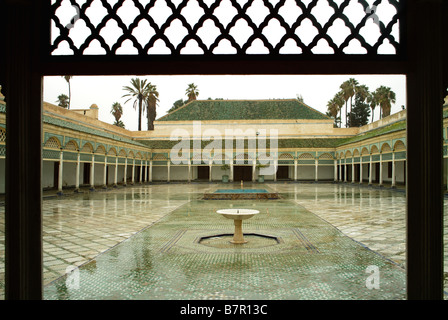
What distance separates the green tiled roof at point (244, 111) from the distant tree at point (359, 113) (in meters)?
14.0

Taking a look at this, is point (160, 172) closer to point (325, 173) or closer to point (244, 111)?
point (244, 111)

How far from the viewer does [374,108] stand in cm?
5441

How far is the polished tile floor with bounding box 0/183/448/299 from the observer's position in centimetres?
487

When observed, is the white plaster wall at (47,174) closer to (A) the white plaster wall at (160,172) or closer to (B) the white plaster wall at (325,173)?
(A) the white plaster wall at (160,172)

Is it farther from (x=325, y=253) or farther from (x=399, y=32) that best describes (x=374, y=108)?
(x=399, y=32)

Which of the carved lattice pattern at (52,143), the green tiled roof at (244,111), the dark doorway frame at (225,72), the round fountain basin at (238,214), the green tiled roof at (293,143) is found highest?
the green tiled roof at (244,111)

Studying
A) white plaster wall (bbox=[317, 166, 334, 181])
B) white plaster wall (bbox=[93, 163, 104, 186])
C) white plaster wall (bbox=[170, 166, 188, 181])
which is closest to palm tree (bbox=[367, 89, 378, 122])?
white plaster wall (bbox=[317, 166, 334, 181])

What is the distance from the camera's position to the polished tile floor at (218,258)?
192 inches

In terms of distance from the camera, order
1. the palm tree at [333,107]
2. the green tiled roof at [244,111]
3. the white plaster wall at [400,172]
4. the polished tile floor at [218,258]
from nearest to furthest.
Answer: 1. the polished tile floor at [218,258]
2. the white plaster wall at [400,172]
3. the green tiled roof at [244,111]
4. the palm tree at [333,107]

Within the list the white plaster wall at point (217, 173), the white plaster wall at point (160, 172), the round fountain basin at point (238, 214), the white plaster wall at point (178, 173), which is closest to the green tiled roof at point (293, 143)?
the white plaster wall at point (160, 172)

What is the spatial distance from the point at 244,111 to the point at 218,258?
141ft

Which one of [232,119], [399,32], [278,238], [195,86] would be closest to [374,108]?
[232,119]

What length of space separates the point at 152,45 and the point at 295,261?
4.93 meters

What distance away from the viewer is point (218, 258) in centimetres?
664
